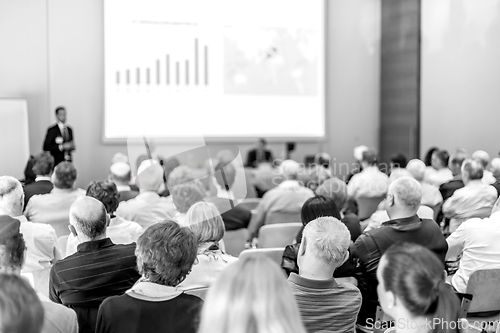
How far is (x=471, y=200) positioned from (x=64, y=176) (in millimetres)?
3190

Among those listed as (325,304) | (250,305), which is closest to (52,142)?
(325,304)

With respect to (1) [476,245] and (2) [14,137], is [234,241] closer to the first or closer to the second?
(1) [476,245]

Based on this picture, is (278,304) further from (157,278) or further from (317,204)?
(317,204)

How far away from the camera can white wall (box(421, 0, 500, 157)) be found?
28.6ft

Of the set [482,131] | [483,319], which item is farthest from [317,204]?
[482,131]

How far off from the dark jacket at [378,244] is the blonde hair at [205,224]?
765 mm

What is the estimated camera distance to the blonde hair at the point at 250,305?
1.29 m

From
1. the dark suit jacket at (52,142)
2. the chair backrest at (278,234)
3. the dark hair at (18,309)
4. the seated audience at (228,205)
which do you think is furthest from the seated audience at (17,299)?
the dark suit jacket at (52,142)

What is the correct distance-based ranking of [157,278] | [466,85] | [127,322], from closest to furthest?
[127,322]
[157,278]
[466,85]

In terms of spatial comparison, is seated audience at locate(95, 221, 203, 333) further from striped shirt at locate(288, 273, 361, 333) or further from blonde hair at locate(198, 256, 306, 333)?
blonde hair at locate(198, 256, 306, 333)

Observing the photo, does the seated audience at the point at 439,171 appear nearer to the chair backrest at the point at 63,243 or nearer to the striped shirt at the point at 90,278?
the chair backrest at the point at 63,243

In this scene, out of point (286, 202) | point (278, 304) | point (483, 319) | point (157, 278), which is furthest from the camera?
point (286, 202)

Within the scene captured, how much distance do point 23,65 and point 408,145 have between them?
21.2 feet

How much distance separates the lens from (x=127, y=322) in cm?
201
